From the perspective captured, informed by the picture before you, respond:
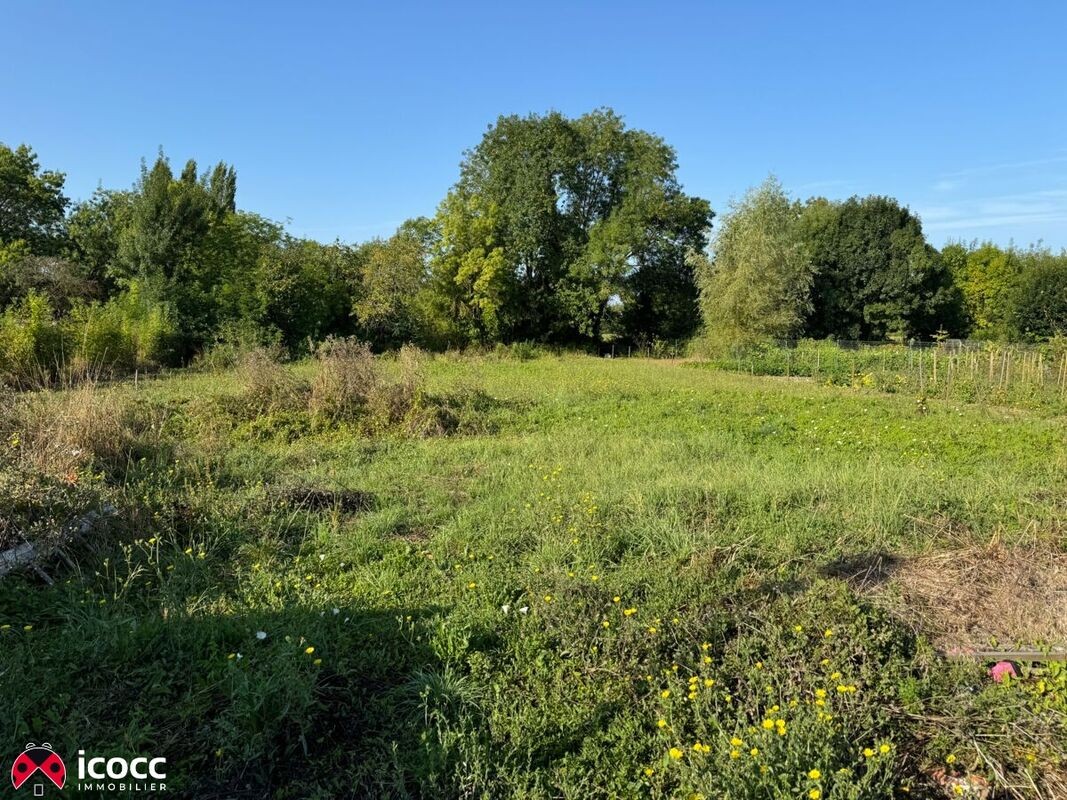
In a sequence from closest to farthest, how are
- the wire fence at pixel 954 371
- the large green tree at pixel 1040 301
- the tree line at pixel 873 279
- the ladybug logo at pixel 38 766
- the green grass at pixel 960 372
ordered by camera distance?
the ladybug logo at pixel 38 766 → the green grass at pixel 960 372 → the wire fence at pixel 954 371 → the tree line at pixel 873 279 → the large green tree at pixel 1040 301

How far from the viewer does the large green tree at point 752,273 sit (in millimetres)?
24641

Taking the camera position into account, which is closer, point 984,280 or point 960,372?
point 960,372

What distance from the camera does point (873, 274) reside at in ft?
111

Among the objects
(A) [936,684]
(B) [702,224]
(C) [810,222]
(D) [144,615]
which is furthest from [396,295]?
(C) [810,222]

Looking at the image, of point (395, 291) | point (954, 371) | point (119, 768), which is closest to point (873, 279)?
point (954, 371)

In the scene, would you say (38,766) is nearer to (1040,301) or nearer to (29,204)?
(29,204)

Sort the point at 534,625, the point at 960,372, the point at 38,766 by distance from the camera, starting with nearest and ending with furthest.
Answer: the point at 38,766, the point at 534,625, the point at 960,372

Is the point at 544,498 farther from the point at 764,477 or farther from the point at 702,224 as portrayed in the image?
the point at 702,224

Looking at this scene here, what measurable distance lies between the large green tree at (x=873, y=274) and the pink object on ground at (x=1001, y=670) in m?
32.2

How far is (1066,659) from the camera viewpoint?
3.10m

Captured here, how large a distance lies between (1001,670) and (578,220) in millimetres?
29738

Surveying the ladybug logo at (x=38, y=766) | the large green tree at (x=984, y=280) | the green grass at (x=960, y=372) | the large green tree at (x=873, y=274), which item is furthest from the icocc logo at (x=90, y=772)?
the large green tree at (x=984, y=280)

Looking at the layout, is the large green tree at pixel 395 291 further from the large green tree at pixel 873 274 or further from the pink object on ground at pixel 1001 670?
the pink object on ground at pixel 1001 670

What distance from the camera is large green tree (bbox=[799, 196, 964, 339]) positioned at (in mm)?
33000
